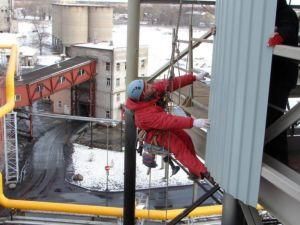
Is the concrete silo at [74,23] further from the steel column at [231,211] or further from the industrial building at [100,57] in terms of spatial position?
the steel column at [231,211]

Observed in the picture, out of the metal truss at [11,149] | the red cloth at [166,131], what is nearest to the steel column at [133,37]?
the red cloth at [166,131]

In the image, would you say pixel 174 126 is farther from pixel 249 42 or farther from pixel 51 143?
pixel 51 143

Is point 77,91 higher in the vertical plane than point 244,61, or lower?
lower

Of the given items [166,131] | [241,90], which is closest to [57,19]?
[166,131]

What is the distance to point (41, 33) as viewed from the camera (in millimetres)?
74000

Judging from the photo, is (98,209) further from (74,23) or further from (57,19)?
(57,19)

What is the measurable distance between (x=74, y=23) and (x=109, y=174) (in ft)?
76.1

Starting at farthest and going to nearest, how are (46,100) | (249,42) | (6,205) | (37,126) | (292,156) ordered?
→ (46,100) < (37,126) < (6,205) < (292,156) < (249,42)

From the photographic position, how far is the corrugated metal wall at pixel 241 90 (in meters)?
3.25

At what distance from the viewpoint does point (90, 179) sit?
21562 mm

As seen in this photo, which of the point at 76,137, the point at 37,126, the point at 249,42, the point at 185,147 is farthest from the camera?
the point at 37,126

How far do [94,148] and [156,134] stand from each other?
2128 cm

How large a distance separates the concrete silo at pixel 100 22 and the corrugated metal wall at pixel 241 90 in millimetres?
38055

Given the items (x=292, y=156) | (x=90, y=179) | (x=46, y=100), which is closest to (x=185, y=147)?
(x=292, y=156)
